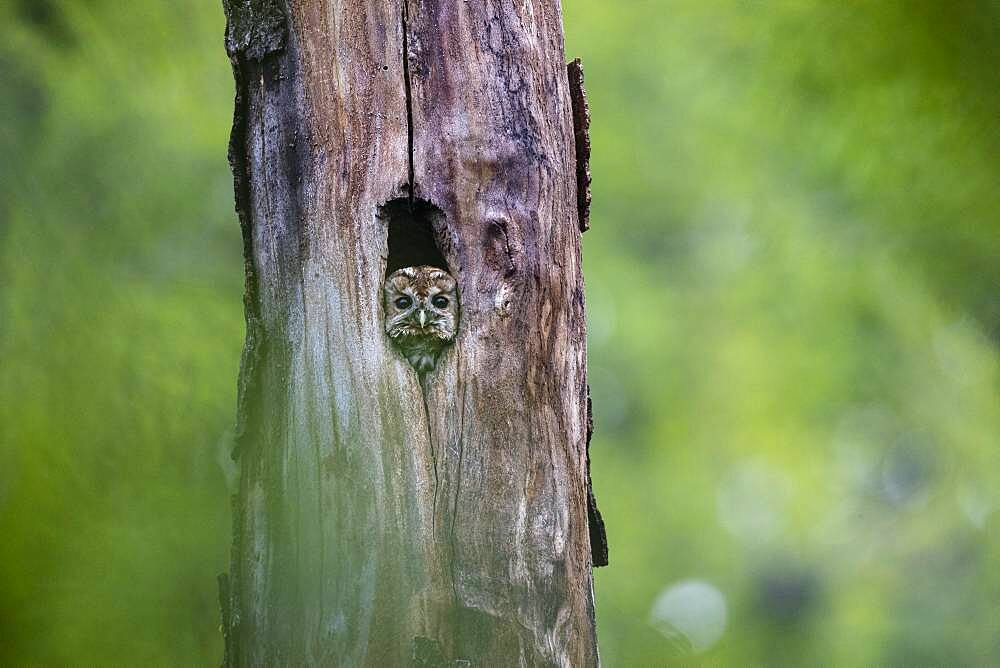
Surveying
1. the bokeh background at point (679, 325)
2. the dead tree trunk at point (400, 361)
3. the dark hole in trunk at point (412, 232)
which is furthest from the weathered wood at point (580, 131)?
the bokeh background at point (679, 325)

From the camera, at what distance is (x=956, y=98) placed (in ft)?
9.39

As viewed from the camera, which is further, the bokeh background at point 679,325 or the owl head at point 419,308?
the bokeh background at point 679,325

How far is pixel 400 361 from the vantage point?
7.02ft

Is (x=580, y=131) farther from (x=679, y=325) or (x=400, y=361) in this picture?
(x=679, y=325)

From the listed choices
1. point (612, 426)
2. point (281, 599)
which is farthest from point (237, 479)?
point (612, 426)

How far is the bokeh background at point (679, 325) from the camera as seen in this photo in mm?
2836

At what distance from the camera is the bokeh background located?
2.84m

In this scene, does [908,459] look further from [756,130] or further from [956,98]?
[956,98]

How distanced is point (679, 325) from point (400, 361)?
124 inches

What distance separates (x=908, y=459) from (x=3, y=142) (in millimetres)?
4239

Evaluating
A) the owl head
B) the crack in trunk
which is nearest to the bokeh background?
the owl head

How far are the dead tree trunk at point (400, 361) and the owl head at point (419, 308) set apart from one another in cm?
4

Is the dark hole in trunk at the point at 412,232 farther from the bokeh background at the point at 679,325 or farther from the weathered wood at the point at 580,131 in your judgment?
the bokeh background at the point at 679,325

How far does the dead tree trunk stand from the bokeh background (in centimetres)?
85
